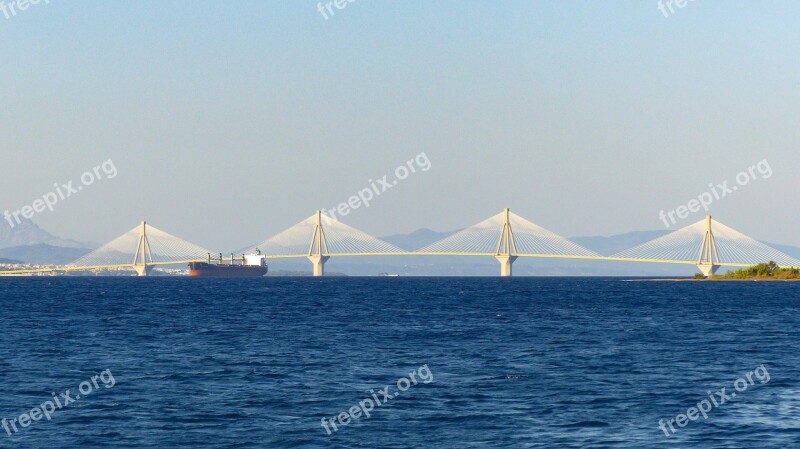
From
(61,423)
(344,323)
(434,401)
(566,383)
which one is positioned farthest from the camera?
(344,323)

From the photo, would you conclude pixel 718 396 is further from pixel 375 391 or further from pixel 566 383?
pixel 375 391

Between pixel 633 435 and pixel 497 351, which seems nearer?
pixel 633 435

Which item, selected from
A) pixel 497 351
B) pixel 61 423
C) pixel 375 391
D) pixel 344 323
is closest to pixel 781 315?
pixel 344 323

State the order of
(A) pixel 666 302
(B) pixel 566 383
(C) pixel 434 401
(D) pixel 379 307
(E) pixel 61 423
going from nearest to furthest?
(E) pixel 61 423, (C) pixel 434 401, (B) pixel 566 383, (D) pixel 379 307, (A) pixel 666 302

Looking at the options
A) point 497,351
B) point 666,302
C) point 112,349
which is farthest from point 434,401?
point 666,302

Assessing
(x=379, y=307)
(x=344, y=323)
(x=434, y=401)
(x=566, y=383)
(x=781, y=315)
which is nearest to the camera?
(x=434, y=401)

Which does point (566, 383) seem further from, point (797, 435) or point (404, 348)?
point (404, 348)
